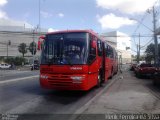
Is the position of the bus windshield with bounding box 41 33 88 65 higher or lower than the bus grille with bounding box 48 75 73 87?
higher

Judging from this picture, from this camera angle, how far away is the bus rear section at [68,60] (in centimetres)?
1395

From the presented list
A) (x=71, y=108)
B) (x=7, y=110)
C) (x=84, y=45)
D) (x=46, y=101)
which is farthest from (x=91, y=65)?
(x=7, y=110)

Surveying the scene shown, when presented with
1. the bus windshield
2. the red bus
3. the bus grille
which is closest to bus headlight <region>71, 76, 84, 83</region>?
the red bus

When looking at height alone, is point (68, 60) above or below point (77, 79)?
above

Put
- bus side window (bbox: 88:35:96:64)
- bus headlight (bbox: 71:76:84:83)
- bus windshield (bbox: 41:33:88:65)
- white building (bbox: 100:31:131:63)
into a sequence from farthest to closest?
white building (bbox: 100:31:131:63)
bus side window (bbox: 88:35:96:64)
bus windshield (bbox: 41:33:88:65)
bus headlight (bbox: 71:76:84:83)

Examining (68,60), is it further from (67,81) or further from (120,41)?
(120,41)

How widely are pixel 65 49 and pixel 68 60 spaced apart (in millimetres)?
604

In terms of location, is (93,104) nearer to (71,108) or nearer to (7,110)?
(71,108)

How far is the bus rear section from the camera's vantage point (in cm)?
1395

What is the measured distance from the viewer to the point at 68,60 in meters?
14.1

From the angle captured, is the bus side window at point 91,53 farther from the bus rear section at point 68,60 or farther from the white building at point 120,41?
the white building at point 120,41

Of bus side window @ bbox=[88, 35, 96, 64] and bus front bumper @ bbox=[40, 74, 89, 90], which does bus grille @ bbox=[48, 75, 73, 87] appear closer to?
bus front bumper @ bbox=[40, 74, 89, 90]

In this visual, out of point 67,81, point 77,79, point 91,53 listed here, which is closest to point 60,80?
point 67,81

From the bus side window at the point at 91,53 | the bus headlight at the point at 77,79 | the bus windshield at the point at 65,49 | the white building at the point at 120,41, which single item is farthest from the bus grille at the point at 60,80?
the white building at the point at 120,41
